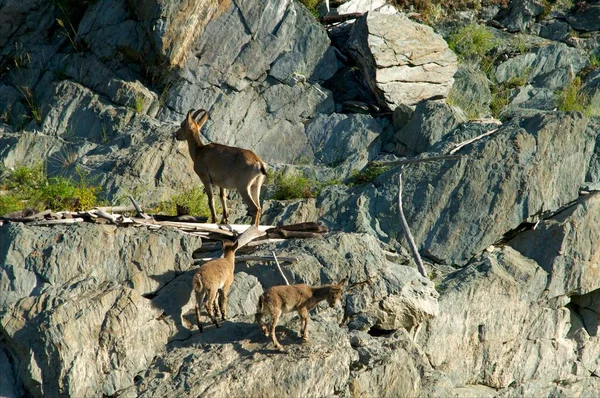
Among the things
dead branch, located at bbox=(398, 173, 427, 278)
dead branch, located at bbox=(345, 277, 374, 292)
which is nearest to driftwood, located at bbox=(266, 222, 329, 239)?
dead branch, located at bbox=(345, 277, 374, 292)

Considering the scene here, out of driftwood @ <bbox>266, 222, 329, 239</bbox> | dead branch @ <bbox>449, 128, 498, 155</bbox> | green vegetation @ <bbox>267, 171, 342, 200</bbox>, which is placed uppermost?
driftwood @ <bbox>266, 222, 329, 239</bbox>

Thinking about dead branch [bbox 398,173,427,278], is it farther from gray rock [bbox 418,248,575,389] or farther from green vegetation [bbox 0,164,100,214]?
green vegetation [bbox 0,164,100,214]

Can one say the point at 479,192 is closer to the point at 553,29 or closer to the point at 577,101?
the point at 577,101

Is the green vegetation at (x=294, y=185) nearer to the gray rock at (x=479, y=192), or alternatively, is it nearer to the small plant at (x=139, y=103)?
the gray rock at (x=479, y=192)

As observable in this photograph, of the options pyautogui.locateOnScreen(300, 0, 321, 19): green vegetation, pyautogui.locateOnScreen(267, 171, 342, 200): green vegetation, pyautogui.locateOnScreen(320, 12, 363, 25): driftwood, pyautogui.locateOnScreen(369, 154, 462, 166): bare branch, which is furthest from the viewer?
pyautogui.locateOnScreen(320, 12, 363, 25): driftwood

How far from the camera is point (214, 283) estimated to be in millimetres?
12055

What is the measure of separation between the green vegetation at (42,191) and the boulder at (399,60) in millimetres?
7156

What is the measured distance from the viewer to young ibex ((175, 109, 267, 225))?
15.5 meters

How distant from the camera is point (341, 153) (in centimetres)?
2045

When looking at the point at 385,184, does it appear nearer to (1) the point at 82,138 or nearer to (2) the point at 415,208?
(2) the point at 415,208

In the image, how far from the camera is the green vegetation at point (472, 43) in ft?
76.9

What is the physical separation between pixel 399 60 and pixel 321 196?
5.01 metres

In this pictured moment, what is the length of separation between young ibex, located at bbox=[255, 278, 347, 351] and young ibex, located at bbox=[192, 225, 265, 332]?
2.50 ft

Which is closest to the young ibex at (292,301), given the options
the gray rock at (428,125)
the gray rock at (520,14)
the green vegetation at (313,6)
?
the gray rock at (428,125)
